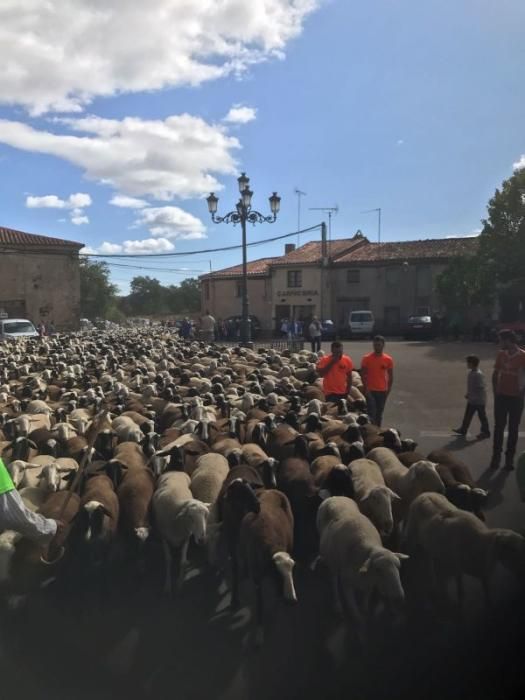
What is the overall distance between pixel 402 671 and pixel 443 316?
2994 cm

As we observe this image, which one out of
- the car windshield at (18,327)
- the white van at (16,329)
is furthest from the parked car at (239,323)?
the white van at (16,329)

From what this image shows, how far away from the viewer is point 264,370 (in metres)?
13.7

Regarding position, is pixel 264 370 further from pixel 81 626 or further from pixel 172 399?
pixel 81 626

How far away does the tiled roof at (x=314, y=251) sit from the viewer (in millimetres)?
42497

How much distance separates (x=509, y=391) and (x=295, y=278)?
116 feet

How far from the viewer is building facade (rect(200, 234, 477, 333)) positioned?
39.5 metres

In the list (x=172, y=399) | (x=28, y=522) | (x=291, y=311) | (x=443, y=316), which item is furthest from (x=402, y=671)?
(x=291, y=311)

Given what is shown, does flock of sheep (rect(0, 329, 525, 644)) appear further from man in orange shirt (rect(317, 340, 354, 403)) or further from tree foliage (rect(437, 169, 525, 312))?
tree foliage (rect(437, 169, 525, 312))

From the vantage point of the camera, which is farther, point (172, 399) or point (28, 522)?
point (172, 399)

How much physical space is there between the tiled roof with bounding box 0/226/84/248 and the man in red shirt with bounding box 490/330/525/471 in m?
36.9

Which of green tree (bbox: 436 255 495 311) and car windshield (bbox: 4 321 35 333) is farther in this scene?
green tree (bbox: 436 255 495 311)

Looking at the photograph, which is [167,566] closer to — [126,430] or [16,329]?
[126,430]

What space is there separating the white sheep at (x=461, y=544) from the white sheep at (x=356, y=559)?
480 millimetres

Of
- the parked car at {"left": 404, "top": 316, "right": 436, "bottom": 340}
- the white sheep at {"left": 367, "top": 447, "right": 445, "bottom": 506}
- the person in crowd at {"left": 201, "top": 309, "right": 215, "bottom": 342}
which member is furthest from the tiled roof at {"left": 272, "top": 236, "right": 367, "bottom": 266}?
the white sheep at {"left": 367, "top": 447, "right": 445, "bottom": 506}
